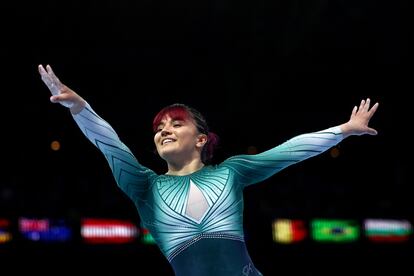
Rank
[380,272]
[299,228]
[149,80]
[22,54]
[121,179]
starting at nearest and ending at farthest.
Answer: [121,179], [22,54], [149,80], [299,228], [380,272]

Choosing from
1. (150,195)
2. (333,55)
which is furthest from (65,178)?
(150,195)

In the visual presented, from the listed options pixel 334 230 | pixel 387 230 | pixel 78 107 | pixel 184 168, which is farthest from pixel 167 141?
pixel 387 230

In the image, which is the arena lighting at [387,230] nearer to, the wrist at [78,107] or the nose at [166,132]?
the nose at [166,132]

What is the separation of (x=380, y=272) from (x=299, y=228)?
2.85 metres

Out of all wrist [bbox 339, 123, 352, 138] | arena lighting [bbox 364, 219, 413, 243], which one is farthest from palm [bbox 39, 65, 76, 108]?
arena lighting [bbox 364, 219, 413, 243]

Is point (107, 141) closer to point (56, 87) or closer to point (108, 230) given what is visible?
point (56, 87)

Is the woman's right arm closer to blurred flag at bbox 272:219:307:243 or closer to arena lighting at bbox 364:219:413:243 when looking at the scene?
blurred flag at bbox 272:219:307:243

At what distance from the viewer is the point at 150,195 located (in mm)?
4898

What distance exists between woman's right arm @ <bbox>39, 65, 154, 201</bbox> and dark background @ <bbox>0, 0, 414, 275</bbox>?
7.40 m

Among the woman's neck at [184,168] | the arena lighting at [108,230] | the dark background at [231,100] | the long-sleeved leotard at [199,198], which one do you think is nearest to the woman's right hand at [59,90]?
the long-sleeved leotard at [199,198]

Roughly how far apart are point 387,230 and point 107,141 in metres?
13.8

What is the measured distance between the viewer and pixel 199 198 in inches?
188

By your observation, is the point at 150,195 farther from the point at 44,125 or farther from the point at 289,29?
the point at 44,125

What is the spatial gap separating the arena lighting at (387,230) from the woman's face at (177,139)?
1290 centimetres
